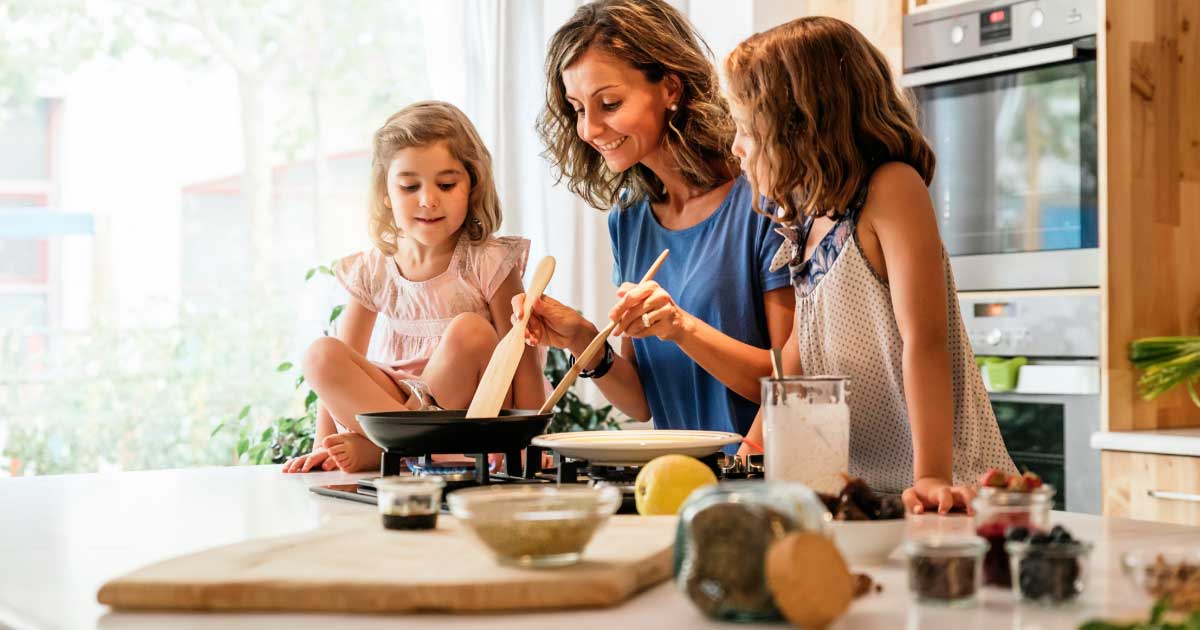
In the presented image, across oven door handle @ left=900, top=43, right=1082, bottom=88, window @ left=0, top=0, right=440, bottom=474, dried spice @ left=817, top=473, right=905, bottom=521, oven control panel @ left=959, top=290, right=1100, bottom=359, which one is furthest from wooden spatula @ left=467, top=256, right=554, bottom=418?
window @ left=0, top=0, right=440, bottom=474

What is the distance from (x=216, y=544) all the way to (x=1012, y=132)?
2157 millimetres

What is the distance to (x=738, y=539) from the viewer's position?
83 cm

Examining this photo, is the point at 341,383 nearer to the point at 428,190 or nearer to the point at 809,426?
the point at 428,190

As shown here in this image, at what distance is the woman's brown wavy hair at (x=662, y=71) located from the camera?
2137mm

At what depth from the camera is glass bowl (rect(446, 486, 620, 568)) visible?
920mm

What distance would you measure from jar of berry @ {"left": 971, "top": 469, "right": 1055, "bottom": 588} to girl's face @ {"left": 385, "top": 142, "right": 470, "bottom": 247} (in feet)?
5.41

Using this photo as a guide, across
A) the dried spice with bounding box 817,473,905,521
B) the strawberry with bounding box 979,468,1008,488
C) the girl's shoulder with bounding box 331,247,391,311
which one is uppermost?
the girl's shoulder with bounding box 331,247,391,311

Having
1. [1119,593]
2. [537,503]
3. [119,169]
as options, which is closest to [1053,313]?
[1119,593]

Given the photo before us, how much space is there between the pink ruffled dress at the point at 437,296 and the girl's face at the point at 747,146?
0.85m

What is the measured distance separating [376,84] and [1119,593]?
11.3 ft

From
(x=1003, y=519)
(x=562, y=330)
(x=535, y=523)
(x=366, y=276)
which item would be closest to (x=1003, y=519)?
(x=1003, y=519)

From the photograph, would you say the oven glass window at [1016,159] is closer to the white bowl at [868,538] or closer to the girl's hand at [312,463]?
the girl's hand at [312,463]

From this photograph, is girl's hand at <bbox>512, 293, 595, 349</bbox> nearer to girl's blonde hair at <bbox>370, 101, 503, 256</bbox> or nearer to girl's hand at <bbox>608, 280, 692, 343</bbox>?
girl's hand at <bbox>608, 280, 692, 343</bbox>

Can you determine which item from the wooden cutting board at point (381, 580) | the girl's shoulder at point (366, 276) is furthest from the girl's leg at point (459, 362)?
the wooden cutting board at point (381, 580)
